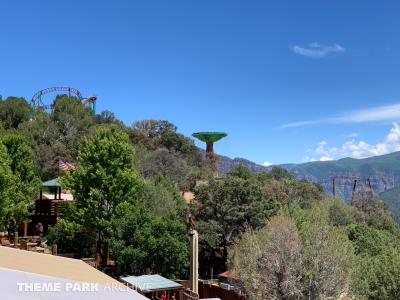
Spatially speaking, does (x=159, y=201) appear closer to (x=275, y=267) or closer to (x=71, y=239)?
(x=71, y=239)

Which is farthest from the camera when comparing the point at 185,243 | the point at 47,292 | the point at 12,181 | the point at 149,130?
the point at 149,130

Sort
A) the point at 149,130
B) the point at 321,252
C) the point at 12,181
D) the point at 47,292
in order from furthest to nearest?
1. the point at 149,130
2. the point at 12,181
3. the point at 321,252
4. the point at 47,292

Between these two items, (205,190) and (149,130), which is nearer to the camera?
(205,190)

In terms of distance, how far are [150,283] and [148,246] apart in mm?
3403

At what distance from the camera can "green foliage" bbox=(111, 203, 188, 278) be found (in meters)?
20.6

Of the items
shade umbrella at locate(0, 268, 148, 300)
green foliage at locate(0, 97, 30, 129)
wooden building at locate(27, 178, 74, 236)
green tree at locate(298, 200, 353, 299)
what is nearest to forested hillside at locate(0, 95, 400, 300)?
green tree at locate(298, 200, 353, 299)

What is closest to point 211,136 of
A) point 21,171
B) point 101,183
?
point 21,171

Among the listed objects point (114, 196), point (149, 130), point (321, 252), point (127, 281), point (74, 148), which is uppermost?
point (149, 130)

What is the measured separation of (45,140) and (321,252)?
37.8 m

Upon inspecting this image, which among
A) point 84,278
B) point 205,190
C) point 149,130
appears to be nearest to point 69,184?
point 205,190

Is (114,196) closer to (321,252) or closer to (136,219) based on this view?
(136,219)

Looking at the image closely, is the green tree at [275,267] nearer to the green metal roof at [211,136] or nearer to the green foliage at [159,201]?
the green foliage at [159,201]

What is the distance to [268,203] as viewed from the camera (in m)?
32.0

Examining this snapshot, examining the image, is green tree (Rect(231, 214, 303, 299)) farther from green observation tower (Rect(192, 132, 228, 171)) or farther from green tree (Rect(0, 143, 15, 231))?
green observation tower (Rect(192, 132, 228, 171))
